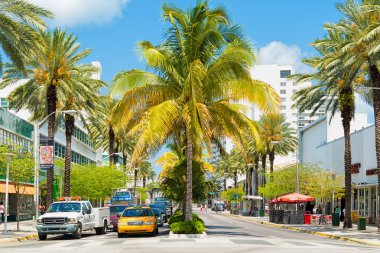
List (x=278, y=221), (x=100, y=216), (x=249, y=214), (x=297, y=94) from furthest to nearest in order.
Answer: (x=249, y=214)
(x=278, y=221)
(x=297, y=94)
(x=100, y=216)

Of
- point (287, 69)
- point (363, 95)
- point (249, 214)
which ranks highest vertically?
point (287, 69)

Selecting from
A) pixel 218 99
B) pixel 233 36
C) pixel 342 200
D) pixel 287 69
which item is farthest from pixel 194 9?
pixel 287 69

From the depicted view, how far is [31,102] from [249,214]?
57631 mm

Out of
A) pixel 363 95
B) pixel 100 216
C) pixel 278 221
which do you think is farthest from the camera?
pixel 278 221

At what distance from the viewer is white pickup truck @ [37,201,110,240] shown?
97.9ft

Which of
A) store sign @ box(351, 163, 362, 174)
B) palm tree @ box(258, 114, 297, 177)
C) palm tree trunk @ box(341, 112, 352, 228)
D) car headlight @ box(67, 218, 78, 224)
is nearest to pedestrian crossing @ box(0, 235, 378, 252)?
car headlight @ box(67, 218, 78, 224)

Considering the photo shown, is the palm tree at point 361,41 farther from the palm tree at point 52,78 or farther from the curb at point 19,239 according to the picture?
the curb at point 19,239

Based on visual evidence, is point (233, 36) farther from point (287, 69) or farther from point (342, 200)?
point (287, 69)

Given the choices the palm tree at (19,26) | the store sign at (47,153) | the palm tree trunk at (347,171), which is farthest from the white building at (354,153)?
the palm tree at (19,26)

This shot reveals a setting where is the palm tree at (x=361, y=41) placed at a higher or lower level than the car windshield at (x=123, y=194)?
higher

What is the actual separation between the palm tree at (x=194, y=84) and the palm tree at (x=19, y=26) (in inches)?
186

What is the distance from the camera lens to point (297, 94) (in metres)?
48.7

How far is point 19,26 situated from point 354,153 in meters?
38.7

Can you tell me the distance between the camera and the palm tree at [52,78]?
138 feet
